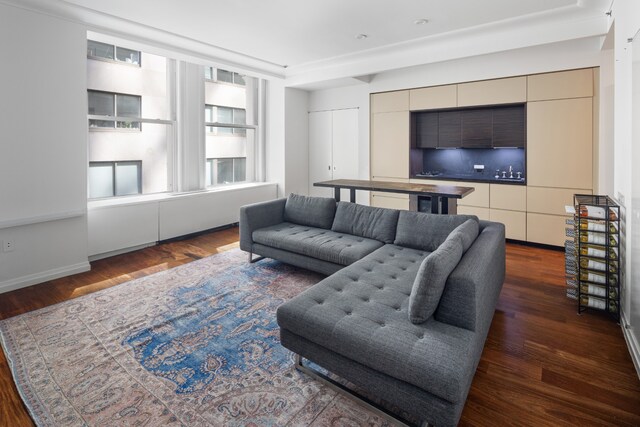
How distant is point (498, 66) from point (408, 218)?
3.07m

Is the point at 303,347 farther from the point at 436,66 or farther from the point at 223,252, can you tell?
the point at 436,66

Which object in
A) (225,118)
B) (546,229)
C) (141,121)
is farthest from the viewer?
(225,118)

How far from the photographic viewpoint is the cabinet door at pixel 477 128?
533 cm

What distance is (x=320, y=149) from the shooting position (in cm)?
710

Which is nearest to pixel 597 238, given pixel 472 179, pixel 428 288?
pixel 428 288

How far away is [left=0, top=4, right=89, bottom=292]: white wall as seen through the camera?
325cm

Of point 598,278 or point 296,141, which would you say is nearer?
point 598,278

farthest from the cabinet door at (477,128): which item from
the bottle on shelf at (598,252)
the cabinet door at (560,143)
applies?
the bottle on shelf at (598,252)

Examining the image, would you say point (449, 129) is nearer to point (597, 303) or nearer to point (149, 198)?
point (597, 303)

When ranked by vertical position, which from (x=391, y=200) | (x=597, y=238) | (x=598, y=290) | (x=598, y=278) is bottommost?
(x=598, y=290)

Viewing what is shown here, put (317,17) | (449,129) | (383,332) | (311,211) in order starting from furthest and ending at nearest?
1. (449,129)
2. (311,211)
3. (317,17)
4. (383,332)

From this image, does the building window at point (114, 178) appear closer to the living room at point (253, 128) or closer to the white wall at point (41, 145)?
the living room at point (253, 128)

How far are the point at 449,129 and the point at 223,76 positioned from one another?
12.7ft

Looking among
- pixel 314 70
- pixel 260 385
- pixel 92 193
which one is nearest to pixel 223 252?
pixel 92 193
